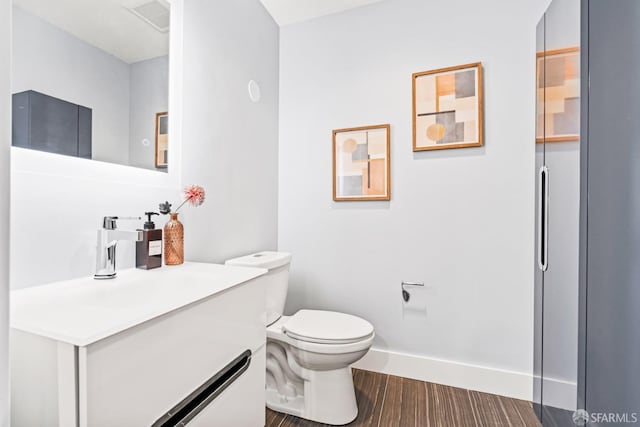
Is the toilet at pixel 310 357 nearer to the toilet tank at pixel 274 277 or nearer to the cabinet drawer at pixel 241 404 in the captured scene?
the toilet tank at pixel 274 277

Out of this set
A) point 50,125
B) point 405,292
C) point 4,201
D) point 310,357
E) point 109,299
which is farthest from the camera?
point 405,292

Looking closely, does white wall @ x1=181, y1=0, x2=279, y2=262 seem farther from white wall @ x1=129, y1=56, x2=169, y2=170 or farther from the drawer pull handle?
the drawer pull handle

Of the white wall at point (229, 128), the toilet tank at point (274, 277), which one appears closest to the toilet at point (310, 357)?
the toilet tank at point (274, 277)

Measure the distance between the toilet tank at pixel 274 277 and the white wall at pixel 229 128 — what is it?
0.18 meters

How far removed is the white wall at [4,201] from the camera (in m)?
0.37

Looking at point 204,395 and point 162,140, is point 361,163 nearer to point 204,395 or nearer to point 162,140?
point 162,140

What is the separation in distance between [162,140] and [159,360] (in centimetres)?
94

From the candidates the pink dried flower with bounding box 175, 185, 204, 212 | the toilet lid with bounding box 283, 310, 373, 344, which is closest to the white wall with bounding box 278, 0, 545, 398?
the toilet lid with bounding box 283, 310, 373, 344

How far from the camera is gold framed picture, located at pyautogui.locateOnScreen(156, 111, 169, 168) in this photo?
1.30 m

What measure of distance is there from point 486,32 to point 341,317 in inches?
71.2

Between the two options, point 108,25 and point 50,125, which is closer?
point 50,125

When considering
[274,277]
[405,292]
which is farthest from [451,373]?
[274,277]

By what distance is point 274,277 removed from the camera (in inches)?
64.7

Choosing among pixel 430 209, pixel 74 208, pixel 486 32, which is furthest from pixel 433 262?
pixel 74 208
